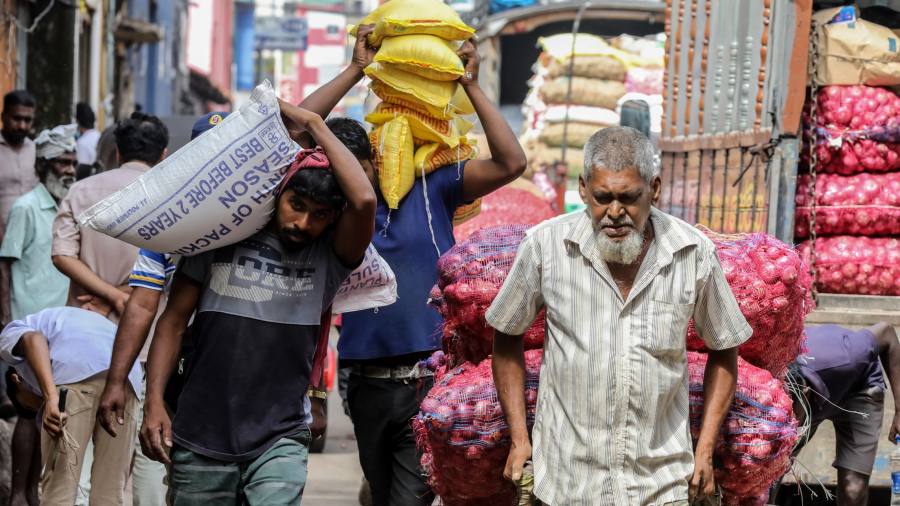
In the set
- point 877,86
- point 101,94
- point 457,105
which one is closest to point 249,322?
point 457,105

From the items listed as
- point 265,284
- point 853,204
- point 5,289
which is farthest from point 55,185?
point 853,204

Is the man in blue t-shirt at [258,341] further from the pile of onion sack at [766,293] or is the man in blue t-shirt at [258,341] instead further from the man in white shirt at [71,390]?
the man in white shirt at [71,390]

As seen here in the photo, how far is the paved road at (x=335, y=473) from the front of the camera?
303 inches

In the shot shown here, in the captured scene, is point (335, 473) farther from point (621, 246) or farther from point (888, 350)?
point (621, 246)

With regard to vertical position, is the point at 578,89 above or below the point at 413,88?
below

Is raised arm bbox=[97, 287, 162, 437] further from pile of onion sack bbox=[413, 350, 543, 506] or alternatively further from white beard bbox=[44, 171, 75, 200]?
white beard bbox=[44, 171, 75, 200]

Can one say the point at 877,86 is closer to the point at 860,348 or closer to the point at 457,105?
the point at 860,348

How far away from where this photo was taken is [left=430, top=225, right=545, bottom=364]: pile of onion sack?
415 centimetres

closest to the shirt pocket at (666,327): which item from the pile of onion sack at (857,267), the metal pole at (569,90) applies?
the pile of onion sack at (857,267)

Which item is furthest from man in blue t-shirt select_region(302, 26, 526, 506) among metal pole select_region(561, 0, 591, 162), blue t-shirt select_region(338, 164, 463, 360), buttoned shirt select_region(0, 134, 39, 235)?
metal pole select_region(561, 0, 591, 162)

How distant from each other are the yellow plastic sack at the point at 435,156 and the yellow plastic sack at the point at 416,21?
1.29 ft

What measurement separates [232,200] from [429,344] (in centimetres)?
122

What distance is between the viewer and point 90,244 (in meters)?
5.78

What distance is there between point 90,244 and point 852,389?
11.2 feet
